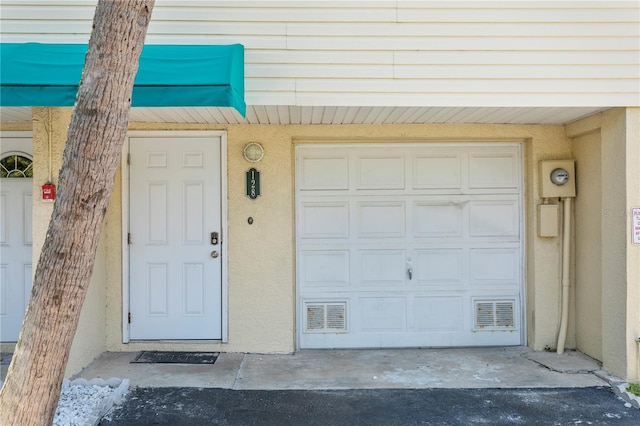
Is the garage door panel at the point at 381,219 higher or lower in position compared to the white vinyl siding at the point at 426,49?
lower

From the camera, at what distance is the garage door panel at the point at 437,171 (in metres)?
5.97

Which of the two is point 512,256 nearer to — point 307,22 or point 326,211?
point 326,211

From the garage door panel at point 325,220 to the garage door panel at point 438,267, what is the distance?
955 millimetres

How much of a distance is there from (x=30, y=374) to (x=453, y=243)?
182 inches

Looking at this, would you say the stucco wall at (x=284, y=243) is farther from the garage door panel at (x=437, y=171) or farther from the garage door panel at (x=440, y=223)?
the garage door panel at (x=440, y=223)

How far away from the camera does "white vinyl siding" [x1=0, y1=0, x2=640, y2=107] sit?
15.4ft

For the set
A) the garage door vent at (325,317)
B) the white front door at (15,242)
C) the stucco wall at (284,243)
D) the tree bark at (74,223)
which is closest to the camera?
the tree bark at (74,223)

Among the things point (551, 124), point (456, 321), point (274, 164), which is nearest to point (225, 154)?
point (274, 164)

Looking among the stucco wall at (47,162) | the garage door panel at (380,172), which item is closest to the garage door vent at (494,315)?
the garage door panel at (380,172)

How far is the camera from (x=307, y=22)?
473 centimetres

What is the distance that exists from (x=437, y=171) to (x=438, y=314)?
5.61 feet

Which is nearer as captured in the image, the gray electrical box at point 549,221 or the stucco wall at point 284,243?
the stucco wall at point 284,243

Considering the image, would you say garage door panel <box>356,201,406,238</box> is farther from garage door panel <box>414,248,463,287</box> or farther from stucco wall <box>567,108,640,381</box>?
stucco wall <box>567,108,640,381</box>

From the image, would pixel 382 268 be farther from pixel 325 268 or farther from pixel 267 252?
pixel 267 252
